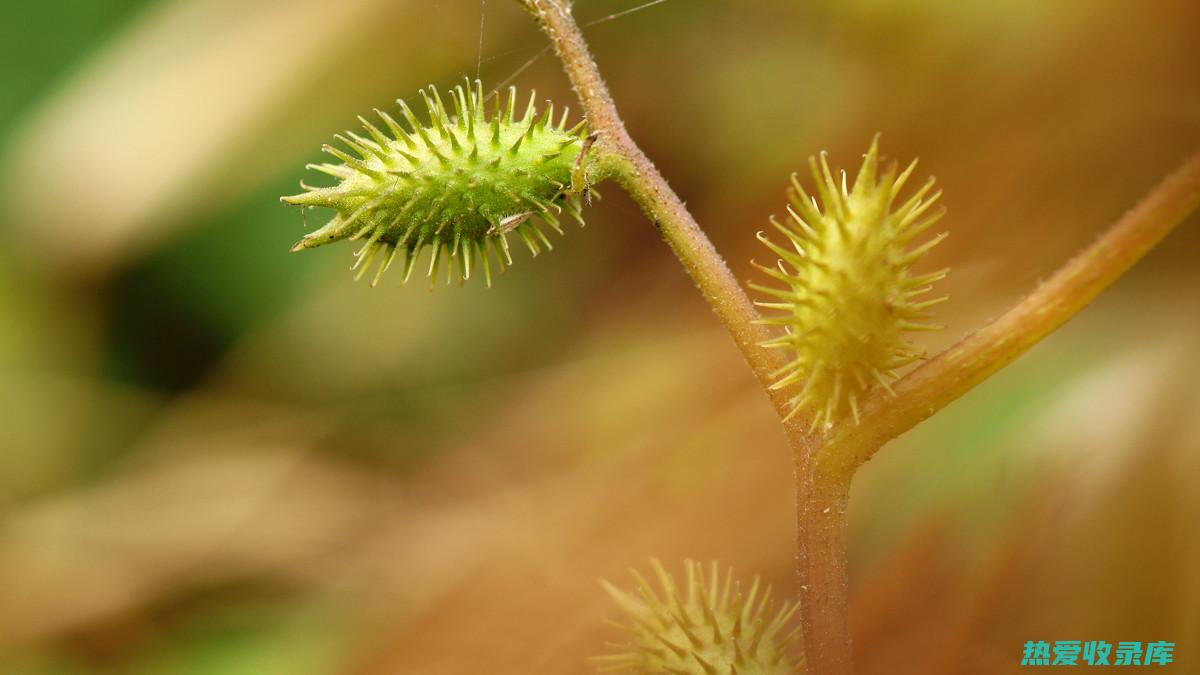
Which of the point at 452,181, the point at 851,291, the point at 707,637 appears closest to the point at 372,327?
the point at 452,181

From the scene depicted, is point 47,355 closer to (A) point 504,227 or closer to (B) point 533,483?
(B) point 533,483

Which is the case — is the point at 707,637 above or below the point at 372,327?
below

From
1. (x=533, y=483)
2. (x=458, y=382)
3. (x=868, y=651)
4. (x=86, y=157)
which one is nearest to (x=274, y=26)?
(x=86, y=157)

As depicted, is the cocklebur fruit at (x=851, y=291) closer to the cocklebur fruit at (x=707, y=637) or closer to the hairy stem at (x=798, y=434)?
the hairy stem at (x=798, y=434)

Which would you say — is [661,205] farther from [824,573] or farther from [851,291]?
[824,573]

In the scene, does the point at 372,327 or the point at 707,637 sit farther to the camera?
the point at 372,327

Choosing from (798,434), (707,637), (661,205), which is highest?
(661,205)
